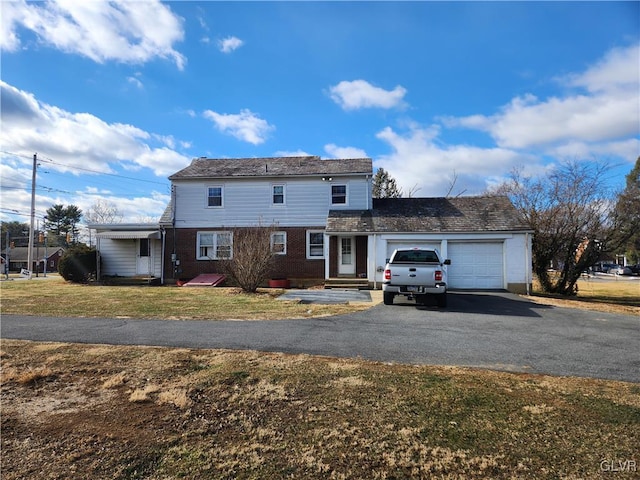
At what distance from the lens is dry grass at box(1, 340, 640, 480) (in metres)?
3.01

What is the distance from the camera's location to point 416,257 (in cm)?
1269

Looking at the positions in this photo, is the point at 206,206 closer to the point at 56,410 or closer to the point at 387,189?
the point at 56,410

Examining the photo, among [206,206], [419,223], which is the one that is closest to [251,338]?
[419,223]

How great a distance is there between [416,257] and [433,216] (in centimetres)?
692

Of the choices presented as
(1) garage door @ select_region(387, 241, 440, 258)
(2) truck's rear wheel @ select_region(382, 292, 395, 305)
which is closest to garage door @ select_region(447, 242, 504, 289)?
(1) garage door @ select_region(387, 241, 440, 258)

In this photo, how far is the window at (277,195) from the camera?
20750mm

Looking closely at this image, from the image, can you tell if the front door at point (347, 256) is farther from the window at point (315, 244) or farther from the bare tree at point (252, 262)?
the bare tree at point (252, 262)

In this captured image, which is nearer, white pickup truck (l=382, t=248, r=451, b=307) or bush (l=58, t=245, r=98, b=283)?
white pickup truck (l=382, t=248, r=451, b=307)

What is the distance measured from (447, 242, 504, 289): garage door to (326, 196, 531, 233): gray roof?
0.89m

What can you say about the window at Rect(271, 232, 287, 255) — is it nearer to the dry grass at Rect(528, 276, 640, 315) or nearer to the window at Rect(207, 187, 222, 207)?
the window at Rect(207, 187, 222, 207)

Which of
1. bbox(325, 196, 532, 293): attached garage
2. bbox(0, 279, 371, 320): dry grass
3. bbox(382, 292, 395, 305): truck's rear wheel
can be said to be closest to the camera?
bbox(0, 279, 371, 320): dry grass

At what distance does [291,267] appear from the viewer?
20234mm

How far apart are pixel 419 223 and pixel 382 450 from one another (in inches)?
623

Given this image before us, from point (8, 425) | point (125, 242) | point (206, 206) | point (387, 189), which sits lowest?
point (8, 425)
